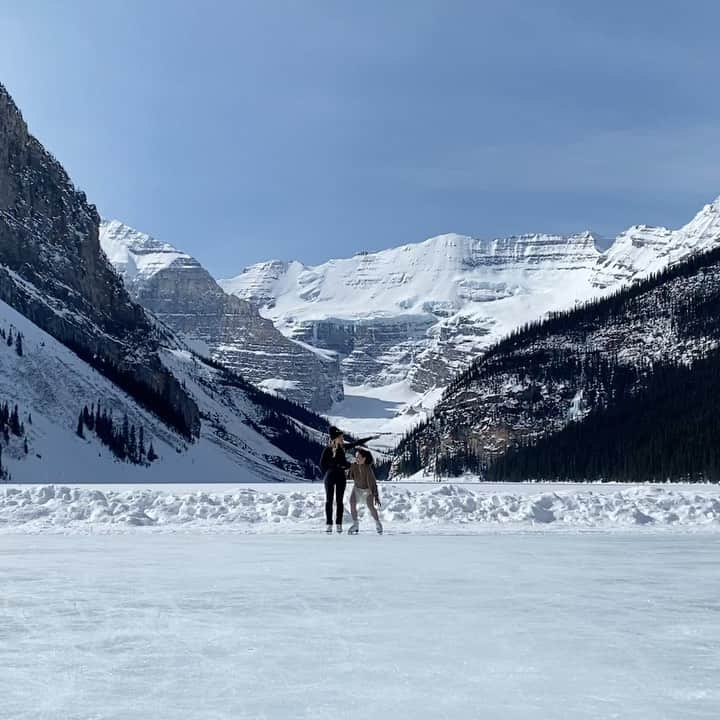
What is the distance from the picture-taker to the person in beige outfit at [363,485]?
22328 millimetres

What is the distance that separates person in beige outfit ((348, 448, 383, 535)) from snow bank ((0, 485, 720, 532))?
174 cm

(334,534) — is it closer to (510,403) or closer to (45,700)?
(45,700)

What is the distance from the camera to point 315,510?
89.4 feet

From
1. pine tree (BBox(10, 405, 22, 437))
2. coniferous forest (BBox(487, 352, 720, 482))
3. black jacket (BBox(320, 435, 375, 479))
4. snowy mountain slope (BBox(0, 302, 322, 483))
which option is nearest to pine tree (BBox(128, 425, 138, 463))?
snowy mountain slope (BBox(0, 302, 322, 483))

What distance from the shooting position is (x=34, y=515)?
83.3ft

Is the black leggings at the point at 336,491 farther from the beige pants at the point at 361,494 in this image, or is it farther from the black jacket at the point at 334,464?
the beige pants at the point at 361,494

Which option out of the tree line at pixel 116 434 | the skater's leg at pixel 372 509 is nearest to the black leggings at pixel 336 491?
the skater's leg at pixel 372 509

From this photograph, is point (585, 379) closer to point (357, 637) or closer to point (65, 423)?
point (65, 423)

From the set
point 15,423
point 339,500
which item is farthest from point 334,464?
point 15,423

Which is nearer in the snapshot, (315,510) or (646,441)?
(315,510)

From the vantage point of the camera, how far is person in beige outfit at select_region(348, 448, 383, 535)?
2233 cm

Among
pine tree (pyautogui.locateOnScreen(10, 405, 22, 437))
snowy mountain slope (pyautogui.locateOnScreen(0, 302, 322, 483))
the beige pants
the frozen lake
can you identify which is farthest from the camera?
snowy mountain slope (pyautogui.locateOnScreen(0, 302, 322, 483))

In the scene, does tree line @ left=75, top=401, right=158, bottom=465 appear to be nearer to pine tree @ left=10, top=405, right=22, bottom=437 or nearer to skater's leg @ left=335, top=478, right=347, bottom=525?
pine tree @ left=10, top=405, right=22, bottom=437

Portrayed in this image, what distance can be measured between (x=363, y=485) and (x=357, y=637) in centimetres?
1372
